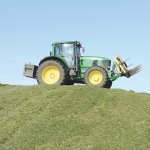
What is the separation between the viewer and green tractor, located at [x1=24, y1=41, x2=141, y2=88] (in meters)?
23.9

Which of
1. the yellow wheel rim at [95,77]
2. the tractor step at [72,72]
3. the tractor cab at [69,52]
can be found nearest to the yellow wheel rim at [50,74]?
the tractor step at [72,72]

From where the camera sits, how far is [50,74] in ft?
80.0

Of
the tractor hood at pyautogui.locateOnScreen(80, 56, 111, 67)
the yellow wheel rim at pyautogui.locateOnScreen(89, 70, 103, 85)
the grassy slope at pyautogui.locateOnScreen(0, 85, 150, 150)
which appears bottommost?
the grassy slope at pyautogui.locateOnScreen(0, 85, 150, 150)

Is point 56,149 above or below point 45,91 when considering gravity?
below

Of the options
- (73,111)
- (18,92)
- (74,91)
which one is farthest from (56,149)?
(18,92)

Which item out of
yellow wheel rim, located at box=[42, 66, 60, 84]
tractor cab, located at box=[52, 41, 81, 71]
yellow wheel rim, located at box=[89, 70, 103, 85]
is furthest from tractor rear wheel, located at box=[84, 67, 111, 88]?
yellow wheel rim, located at box=[42, 66, 60, 84]

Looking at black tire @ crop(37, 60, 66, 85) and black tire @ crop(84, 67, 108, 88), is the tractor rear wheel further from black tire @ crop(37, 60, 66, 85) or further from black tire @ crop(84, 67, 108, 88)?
black tire @ crop(37, 60, 66, 85)

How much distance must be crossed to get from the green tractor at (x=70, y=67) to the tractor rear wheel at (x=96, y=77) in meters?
0.34

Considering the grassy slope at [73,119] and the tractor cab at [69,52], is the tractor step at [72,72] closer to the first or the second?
the tractor cab at [69,52]

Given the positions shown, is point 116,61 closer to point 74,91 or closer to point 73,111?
point 74,91

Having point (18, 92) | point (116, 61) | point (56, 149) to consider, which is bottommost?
point (56, 149)

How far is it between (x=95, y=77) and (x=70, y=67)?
5.72 ft

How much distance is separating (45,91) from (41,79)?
2.69 meters

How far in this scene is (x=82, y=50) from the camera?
25.0 metres
